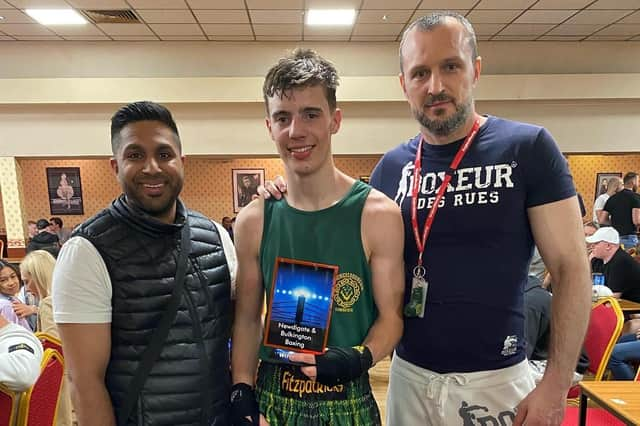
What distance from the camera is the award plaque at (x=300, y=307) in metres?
1.15

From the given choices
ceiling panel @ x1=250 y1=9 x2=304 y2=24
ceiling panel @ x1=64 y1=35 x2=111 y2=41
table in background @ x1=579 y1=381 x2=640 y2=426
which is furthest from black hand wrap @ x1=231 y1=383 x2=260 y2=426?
ceiling panel @ x1=64 y1=35 x2=111 y2=41

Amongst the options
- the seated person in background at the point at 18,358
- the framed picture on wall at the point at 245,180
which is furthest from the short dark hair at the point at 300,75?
the framed picture on wall at the point at 245,180

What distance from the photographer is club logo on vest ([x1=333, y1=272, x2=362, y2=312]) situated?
1.20m

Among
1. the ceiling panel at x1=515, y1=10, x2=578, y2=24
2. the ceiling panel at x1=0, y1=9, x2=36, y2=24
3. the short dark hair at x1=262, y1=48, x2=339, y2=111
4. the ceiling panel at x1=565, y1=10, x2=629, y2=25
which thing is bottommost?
the short dark hair at x1=262, y1=48, x2=339, y2=111

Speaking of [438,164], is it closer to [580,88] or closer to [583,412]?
[583,412]

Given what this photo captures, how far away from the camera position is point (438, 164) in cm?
139

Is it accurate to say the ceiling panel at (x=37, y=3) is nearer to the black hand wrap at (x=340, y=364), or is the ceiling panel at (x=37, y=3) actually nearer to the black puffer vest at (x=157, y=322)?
the black puffer vest at (x=157, y=322)

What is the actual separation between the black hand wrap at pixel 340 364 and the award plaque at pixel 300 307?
31 mm

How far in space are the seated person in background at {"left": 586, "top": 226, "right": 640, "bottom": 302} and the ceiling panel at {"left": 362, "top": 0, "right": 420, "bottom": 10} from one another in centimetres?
323

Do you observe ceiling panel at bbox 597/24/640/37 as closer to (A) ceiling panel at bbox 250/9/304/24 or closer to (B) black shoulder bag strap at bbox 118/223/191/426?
(A) ceiling panel at bbox 250/9/304/24

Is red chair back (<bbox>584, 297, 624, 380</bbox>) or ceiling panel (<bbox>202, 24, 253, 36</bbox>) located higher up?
ceiling panel (<bbox>202, 24, 253, 36</bbox>)

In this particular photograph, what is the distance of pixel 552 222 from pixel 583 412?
53.2 inches

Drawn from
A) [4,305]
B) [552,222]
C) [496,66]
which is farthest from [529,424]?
[496,66]

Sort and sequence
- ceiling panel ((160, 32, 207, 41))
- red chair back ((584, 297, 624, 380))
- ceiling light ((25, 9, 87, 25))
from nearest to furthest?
red chair back ((584, 297, 624, 380)) < ceiling light ((25, 9, 87, 25)) < ceiling panel ((160, 32, 207, 41))
